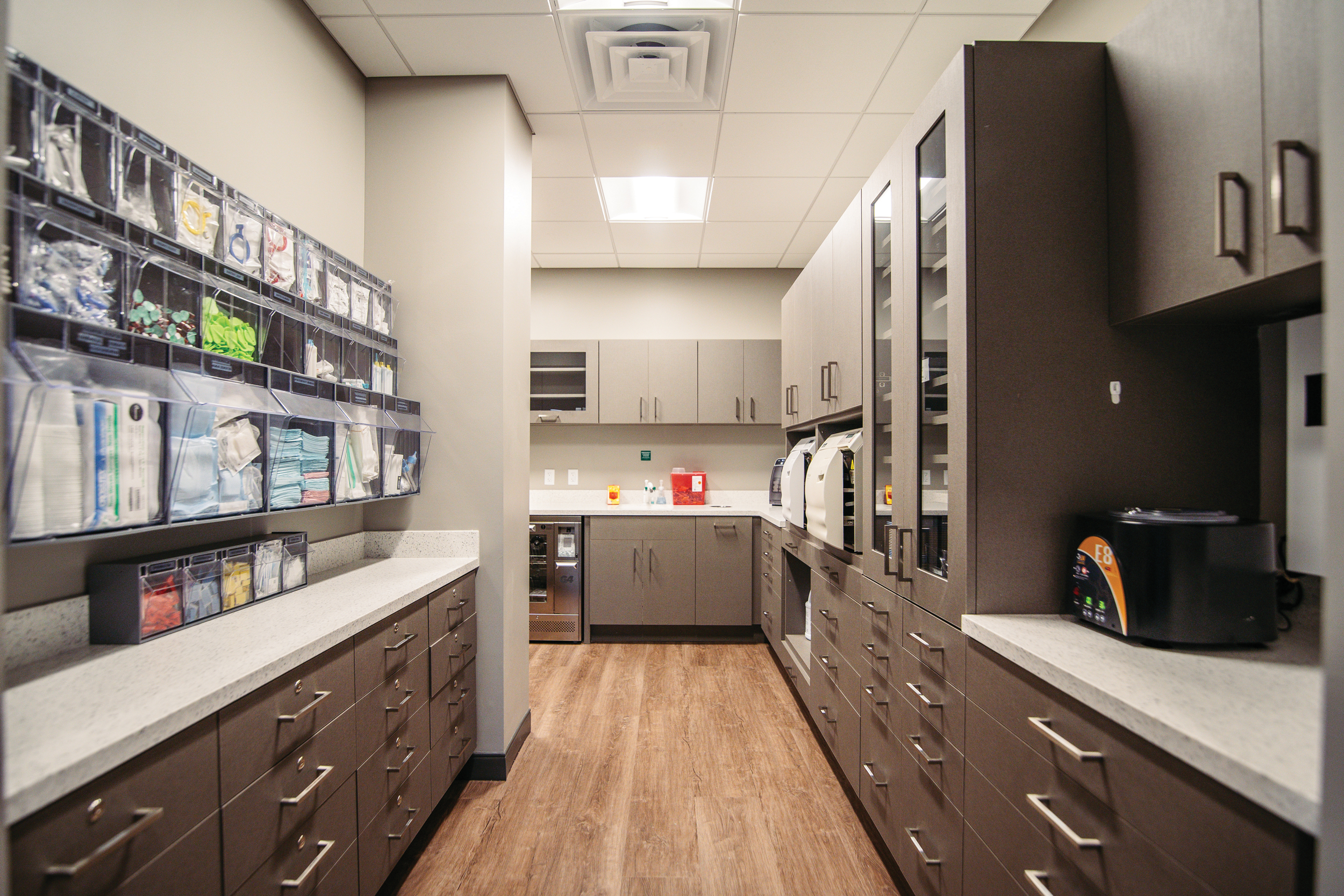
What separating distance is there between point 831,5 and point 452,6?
121cm

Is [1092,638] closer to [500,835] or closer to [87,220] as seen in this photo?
[500,835]

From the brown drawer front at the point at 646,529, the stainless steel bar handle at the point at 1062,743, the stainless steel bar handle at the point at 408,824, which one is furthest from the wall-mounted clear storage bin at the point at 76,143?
the brown drawer front at the point at 646,529

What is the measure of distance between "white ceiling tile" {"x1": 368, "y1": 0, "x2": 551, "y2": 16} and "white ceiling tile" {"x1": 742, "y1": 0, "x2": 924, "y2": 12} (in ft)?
2.21

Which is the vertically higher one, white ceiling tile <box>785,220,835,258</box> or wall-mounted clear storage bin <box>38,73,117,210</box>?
white ceiling tile <box>785,220,835,258</box>

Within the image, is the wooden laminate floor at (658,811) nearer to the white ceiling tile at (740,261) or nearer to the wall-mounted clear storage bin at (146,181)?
the wall-mounted clear storage bin at (146,181)

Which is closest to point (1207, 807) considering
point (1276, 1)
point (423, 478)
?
point (1276, 1)

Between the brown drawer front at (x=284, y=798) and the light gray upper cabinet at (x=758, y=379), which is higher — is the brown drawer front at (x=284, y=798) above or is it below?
below

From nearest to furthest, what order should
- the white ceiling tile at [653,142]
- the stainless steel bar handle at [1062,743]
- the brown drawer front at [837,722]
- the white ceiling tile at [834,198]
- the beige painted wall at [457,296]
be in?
the stainless steel bar handle at [1062,743] < the brown drawer front at [837,722] < the beige painted wall at [457,296] < the white ceiling tile at [653,142] < the white ceiling tile at [834,198]

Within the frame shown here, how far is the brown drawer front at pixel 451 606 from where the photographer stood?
71.3 inches

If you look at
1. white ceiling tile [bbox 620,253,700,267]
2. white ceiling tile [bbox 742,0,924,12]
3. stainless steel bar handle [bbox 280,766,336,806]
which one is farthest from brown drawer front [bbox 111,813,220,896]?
white ceiling tile [bbox 620,253,700,267]

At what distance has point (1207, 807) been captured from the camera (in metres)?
0.77

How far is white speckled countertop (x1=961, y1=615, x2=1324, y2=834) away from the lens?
70 centimetres

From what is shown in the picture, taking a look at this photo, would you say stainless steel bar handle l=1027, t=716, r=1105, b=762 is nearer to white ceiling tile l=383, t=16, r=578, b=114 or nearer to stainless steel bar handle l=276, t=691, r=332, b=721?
Result: stainless steel bar handle l=276, t=691, r=332, b=721

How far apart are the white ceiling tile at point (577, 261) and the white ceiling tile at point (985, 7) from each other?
8.48 feet
